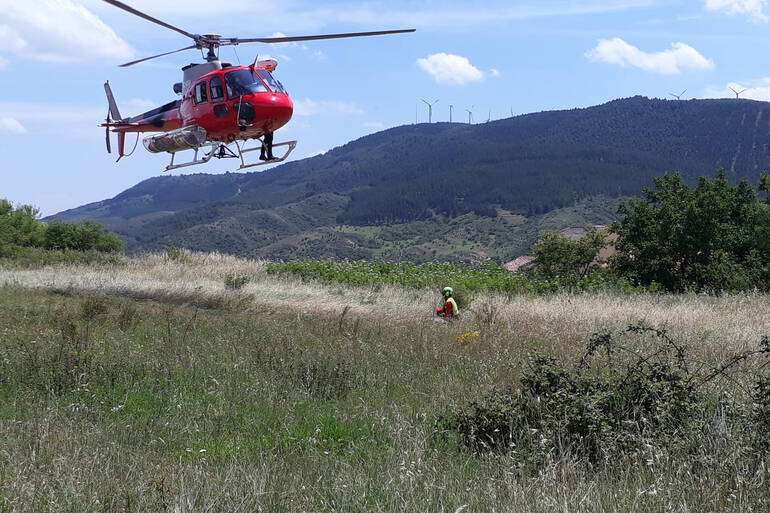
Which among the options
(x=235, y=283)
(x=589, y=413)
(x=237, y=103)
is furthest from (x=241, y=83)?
(x=589, y=413)

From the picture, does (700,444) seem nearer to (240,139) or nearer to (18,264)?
(240,139)

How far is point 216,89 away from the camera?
20750 millimetres

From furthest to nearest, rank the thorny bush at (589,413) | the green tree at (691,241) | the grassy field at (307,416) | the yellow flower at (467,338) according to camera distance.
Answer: the green tree at (691,241) < the yellow flower at (467,338) < the thorny bush at (589,413) < the grassy field at (307,416)

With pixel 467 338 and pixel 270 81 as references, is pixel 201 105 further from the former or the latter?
pixel 467 338

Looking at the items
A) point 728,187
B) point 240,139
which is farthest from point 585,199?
point 240,139

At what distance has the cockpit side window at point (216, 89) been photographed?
2066 centimetres

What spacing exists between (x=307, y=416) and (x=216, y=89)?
14.7 m

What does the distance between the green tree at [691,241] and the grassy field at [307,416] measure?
11.3 meters

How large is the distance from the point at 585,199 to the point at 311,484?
164230 millimetres

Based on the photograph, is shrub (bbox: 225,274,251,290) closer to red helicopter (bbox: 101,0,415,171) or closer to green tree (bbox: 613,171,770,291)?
red helicopter (bbox: 101,0,415,171)

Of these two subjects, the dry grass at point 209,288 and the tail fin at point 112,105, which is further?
the tail fin at point 112,105

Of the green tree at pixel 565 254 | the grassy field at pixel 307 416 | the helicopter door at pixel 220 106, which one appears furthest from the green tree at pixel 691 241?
the helicopter door at pixel 220 106

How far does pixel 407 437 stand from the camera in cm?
649

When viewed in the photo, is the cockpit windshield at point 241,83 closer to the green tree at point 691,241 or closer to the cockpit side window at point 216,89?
the cockpit side window at point 216,89
